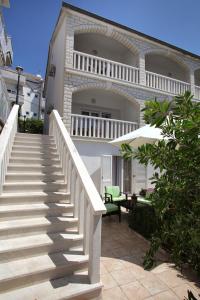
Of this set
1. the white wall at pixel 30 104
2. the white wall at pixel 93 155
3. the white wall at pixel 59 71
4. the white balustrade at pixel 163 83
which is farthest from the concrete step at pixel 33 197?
the white wall at pixel 30 104

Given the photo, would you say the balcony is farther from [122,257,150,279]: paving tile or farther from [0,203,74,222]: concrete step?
[122,257,150,279]: paving tile

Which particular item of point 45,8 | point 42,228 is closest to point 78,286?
point 42,228

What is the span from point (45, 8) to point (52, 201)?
7.34 metres

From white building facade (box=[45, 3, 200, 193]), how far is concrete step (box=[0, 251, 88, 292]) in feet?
20.5

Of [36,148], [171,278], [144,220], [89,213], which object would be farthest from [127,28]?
[171,278]

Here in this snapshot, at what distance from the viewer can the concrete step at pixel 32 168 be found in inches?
195

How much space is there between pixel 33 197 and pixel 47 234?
3.14ft

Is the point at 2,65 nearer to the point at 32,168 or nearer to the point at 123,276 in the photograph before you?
the point at 32,168

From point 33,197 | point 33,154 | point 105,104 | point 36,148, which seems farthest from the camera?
point 105,104

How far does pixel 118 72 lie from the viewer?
1105cm

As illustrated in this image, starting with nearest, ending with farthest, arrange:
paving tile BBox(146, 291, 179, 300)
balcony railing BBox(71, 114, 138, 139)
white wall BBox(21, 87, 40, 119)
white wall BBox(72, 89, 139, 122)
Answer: paving tile BBox(146, 291, 179, 300) < balcony railing BBox(71, 114, 138, 139) < white wall BBox(72, 89, 139, 122) < white wall BBox(21, 87, 40, 119)

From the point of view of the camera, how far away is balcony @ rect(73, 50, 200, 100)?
10.1m

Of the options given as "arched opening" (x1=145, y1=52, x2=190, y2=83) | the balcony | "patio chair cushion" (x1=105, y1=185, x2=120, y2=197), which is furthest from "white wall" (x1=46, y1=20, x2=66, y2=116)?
"arched opening" (x1=145, y1=52, x2=190, y2=83)

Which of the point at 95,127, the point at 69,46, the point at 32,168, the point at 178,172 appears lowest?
the point at 32,168
